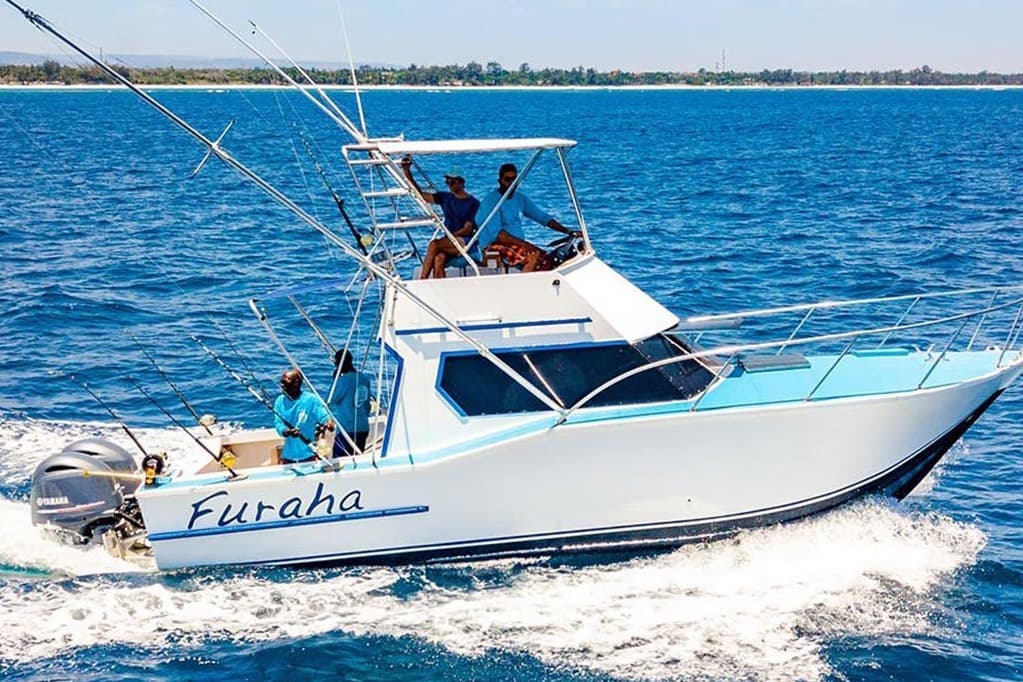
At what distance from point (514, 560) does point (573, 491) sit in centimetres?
93

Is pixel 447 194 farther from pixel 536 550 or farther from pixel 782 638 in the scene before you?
pixel 782 638

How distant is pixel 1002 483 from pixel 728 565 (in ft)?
14.0

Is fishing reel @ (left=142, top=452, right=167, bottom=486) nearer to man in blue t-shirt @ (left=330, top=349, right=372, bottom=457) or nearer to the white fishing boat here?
the white fishing boat

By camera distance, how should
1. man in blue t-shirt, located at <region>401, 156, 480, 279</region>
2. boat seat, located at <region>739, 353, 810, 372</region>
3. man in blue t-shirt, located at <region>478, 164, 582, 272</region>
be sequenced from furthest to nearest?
1. boat seat, located at <region>739, 353, 810, 372</region>
2. man in blue t-shirt, located at <region>478, 164, 582, 272</region>
3. man in blue t-shirt, located at <region>401, 156, 480, 279</region>

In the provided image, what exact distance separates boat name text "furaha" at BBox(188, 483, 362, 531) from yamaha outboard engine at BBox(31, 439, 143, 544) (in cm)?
92

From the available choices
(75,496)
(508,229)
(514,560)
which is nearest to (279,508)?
(75,496)

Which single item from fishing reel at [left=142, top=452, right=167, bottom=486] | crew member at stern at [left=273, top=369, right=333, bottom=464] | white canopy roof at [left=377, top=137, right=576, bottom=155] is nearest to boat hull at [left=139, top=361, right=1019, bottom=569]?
fishing reel at [left=142, top=452, right=167, bottom=486]

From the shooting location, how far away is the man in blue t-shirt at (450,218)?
34.6 ft

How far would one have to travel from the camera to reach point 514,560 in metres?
10.7

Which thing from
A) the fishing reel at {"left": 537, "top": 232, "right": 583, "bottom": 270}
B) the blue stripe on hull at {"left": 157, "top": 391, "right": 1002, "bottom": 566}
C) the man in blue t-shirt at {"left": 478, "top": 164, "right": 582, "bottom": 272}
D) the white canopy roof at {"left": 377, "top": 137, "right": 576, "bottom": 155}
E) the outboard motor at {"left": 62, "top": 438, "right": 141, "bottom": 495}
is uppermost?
the white canopy roof at {"left": 377, "top": 137, "right": 576, "bottom": 155}

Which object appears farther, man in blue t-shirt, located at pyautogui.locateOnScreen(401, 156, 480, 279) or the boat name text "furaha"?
man in blue t-shirt, located at pyautogui.locateOnScreen(401, 156, 480, 279)

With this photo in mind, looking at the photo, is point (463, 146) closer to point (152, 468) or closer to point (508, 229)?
point (508, 229)

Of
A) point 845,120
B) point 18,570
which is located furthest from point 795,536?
point 845,120

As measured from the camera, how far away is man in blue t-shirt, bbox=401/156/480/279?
10.5 meters
